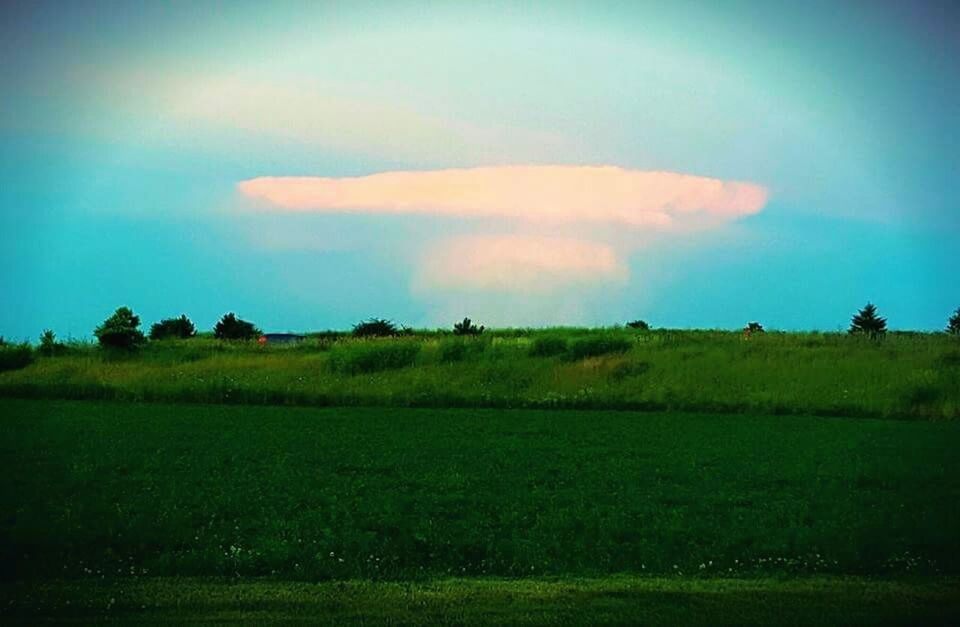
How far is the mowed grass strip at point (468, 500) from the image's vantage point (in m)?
15.3

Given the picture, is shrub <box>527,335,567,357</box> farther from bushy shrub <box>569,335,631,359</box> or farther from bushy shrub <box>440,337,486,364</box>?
bushy shrub <box>440,337,486,364</box>

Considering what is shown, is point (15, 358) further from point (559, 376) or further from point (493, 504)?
point (493, 504)

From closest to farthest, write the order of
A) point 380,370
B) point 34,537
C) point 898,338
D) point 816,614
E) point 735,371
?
1. point 816,614
2. point 34,537
3. point 735,371
4. point 380,370
5. point 898,338

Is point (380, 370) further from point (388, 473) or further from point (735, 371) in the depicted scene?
point (388, 473)

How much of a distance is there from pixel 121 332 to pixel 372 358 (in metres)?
15.7

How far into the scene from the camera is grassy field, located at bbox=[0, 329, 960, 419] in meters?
39.5

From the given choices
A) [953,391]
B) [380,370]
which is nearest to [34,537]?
[380,370]

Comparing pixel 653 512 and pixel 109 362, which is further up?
pixel 109 362

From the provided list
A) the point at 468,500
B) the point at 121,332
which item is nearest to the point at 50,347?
the point at 121,332

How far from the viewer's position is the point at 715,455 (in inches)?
997

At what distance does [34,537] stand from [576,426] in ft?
60.2

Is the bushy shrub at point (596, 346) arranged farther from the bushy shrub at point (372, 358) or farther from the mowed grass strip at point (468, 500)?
the mowed grass strip at point (468, 500)

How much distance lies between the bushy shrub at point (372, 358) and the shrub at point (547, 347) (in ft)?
17.6

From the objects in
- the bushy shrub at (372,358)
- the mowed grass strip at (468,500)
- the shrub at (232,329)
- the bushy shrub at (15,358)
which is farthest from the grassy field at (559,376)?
the shrub at (232,329)
